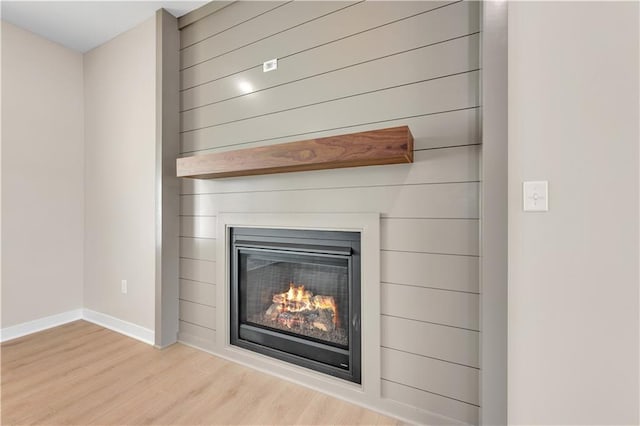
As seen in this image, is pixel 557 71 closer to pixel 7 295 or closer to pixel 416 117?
pixel 416 117

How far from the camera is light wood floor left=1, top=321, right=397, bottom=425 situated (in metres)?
1.54

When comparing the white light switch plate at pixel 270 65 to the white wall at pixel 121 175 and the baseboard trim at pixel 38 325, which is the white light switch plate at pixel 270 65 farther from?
the baseboard trim at pixel 38 325

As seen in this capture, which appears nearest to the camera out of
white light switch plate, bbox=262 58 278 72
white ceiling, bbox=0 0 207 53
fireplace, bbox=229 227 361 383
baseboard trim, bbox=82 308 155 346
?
fireplace, bbox=229 227 361 383

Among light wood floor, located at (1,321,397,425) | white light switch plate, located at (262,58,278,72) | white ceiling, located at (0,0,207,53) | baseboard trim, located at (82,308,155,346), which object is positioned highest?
white ceiling, located at (0,0,207,53)

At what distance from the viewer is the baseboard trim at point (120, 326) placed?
242 centimetres

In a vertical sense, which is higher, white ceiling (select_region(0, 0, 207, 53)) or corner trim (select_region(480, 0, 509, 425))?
white ceiling (select_region(0, 0, 207, 53))

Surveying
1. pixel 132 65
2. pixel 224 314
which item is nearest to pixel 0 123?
pixel 132 65

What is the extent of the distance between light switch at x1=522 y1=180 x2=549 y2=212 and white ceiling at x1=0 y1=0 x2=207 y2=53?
2383 millimetres

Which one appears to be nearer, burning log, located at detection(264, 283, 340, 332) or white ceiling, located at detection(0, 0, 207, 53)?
burning log, located at detection(264, 283, 340, 332)

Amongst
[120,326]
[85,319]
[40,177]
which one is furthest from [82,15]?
[85,319]

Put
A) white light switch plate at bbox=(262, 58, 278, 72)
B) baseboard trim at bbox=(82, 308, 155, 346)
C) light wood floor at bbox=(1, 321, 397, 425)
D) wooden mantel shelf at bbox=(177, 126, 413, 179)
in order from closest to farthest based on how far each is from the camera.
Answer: wooden mantel shelf at bbox=(177, 126, 413, 179) → light wood floor at bbox=(1, 321, 397, 425) → white light switch plate at bbox=(262, 58, 278, 72) → baseboard trim at bbox=(82, 308, 155, 346)

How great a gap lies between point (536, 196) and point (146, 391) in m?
2.21

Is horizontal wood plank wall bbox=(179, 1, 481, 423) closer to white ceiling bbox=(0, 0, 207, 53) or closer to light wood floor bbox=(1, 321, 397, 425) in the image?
light wood floor bbox=(1, 321, 397, 425)

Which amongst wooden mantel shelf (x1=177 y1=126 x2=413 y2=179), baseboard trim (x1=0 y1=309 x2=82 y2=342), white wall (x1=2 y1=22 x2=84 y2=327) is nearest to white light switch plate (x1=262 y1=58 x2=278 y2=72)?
wooden mantel shelf (x1=177 y1=126 x2=413 y2=179)
